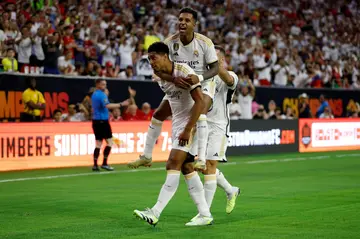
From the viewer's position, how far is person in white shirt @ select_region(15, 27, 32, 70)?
23.3 metres

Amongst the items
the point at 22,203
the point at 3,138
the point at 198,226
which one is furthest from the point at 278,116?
the point at 198,226

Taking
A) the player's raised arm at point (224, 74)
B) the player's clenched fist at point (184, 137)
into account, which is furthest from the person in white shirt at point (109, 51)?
the player's clenched fist at point (184, 137)

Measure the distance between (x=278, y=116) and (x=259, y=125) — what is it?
3.03m

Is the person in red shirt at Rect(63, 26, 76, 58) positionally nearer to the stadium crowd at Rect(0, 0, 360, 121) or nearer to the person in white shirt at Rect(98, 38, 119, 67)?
the stadium crowd at Rect(0, 0, 360, 121)

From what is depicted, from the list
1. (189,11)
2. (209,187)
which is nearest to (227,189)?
(209,187)

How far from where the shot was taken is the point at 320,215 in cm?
1155

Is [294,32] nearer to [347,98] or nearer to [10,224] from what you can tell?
[347,98]

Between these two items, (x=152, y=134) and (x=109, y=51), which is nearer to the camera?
(x=152, y=134)

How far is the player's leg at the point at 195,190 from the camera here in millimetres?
10531

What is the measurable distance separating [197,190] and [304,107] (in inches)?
879

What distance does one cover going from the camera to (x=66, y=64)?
80.3 ft

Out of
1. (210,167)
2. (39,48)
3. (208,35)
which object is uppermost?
(208,35)

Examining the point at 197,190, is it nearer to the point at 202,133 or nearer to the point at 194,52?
the point at 202,133

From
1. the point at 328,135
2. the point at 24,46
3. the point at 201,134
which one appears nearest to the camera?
the point at 201,134
